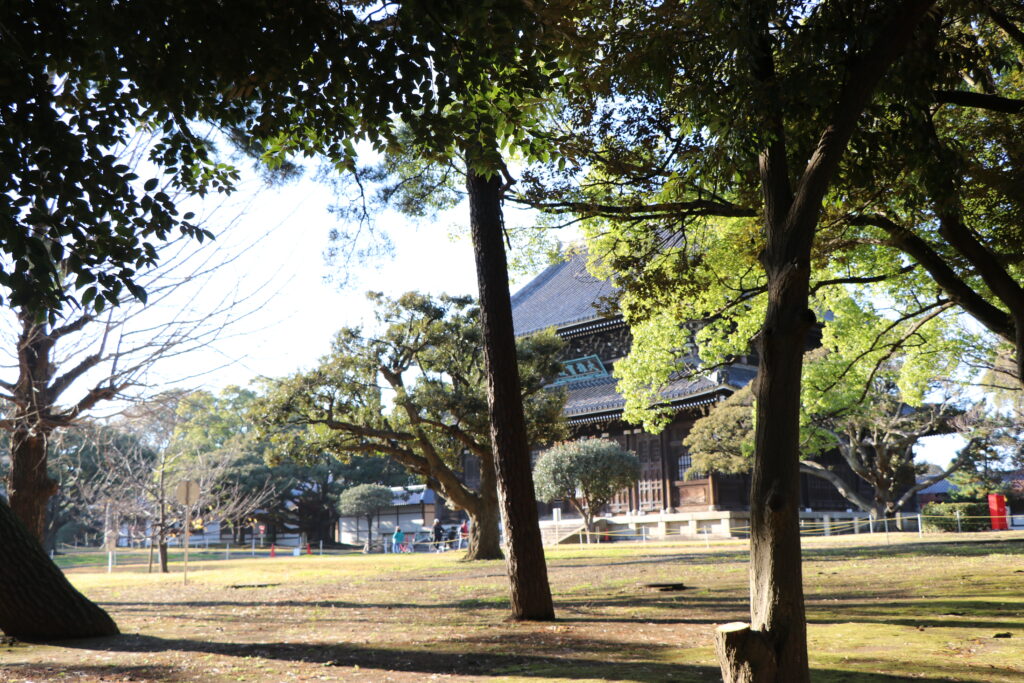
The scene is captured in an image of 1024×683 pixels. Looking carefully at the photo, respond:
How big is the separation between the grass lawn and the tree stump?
1.43 m

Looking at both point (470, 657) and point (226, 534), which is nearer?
point (470, 657)

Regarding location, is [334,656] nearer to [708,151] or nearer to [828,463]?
[708,151]

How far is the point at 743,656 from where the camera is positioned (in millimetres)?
3822

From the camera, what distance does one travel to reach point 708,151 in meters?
7.25

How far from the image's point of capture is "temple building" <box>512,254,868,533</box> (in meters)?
27.5

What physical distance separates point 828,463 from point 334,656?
27871 mm

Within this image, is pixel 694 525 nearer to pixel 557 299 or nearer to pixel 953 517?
pixel 953 517

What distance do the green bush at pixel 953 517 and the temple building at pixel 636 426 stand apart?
4.37 meters

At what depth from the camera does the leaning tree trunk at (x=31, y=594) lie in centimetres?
693

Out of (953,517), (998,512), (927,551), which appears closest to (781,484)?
(927,551)

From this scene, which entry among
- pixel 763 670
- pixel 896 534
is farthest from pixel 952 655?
pixel 896 534

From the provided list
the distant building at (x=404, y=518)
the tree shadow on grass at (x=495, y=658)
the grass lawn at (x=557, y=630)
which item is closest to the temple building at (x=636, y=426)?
the distant building at (x=404, y=518)

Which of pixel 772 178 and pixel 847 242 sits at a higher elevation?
pixel 847 242

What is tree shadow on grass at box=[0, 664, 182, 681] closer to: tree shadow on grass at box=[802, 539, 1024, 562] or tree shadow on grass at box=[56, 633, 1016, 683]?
tree shadow on grass at box=[56, 633, 1016, 683]
